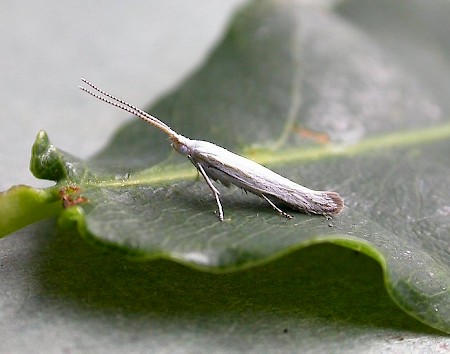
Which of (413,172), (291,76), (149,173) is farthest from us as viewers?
(291,76)

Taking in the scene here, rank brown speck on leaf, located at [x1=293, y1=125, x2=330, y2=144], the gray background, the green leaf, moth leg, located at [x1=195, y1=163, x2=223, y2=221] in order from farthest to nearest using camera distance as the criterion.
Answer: the gray background
brown speck on leaf, located at [x1=293, y1=125, x2=330, y2=144]
moth leg, located at [x1=195, y1=163, x2=223, y2=221]
the green leaf

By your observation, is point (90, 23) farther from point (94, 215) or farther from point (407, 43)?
point (94, 215)

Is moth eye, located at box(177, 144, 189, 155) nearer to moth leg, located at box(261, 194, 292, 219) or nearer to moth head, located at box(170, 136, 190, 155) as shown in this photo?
moth head, located at box(170, 136, 190, 155)

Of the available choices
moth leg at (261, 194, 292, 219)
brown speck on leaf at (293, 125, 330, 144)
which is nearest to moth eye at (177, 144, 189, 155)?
moth leg at (261, 194, 292, 219)

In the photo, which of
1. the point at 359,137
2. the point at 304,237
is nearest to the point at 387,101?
the point at 359,137

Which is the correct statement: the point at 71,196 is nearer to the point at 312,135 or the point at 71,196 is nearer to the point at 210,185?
the point at 210,185

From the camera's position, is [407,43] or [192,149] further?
[407,43]

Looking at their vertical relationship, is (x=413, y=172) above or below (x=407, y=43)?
below
